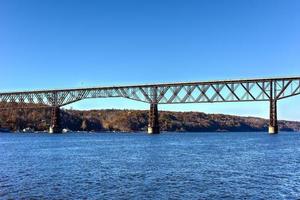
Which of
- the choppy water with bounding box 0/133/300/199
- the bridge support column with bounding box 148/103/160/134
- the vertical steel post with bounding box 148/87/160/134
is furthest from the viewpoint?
the bridge support column with bounding box 148/103/160/134

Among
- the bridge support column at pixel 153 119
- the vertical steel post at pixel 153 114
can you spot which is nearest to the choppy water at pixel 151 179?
the vertical steel post at pixel 153 114

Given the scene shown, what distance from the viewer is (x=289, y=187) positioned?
108 feet

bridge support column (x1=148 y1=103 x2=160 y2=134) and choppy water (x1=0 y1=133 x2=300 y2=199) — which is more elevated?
bridge support column (x1=148 y1=103 x2=160 y2=134)

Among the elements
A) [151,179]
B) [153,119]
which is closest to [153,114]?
[153,119]

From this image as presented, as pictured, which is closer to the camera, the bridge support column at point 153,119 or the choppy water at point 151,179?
the choppy water at point 151,179

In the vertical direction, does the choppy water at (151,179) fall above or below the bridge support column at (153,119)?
below

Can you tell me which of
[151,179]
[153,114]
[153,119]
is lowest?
[151,179]

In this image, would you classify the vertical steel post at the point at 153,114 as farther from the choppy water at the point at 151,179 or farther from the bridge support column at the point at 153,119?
the choppy water at the point at 151,179

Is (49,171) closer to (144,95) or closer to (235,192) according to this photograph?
(235,192)

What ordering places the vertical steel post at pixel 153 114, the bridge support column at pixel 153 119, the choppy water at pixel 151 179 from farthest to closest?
the bridge support column at pixel 153 119 < the vertical steel post at pixel 153 114 < the choppy water at pixel 151 179

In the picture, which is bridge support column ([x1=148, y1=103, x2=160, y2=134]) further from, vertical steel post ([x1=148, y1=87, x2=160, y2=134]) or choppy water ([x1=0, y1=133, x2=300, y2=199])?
choppy water ([x1=0, y1=133, x2=300, y2=199])

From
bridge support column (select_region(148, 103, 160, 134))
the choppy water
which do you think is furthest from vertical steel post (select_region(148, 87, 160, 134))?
the choppy water

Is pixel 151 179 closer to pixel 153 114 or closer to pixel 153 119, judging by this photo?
pixel 153 114

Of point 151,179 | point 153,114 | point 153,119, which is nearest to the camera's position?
point 151,179
